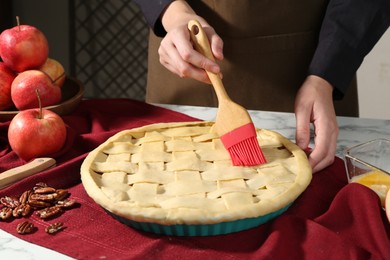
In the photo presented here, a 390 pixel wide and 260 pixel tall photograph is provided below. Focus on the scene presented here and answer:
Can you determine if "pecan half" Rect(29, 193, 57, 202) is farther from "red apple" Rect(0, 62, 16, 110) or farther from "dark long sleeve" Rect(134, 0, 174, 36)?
"dark long sleeve" Rect(134, 0, 174, 36)

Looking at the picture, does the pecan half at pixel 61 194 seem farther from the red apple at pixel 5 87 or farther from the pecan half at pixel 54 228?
the red apple at pixel 5 87

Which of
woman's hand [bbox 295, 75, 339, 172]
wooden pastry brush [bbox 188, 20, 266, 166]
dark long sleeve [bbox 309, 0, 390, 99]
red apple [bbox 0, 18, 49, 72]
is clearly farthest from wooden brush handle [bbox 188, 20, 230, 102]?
red apple [bbox 0, 18, 49, 72]

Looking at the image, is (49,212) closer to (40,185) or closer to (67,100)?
(40,185)

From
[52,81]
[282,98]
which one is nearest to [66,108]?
[52,81]

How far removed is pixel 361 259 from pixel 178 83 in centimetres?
76

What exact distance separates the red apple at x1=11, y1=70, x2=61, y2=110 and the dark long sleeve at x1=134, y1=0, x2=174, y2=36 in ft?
0.80

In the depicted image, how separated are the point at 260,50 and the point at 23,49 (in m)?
0.51

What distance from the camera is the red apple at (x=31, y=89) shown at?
3.77 feet

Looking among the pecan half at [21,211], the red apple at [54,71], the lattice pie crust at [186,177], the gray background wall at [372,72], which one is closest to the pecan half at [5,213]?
the pecan half at [21,211]

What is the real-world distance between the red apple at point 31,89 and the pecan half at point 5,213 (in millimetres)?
334

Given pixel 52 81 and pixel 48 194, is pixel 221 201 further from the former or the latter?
pixel 52 81

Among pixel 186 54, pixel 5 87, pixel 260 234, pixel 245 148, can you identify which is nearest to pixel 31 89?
pixel 5 87

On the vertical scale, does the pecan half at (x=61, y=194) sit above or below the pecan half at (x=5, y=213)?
above

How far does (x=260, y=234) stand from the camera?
810mm
